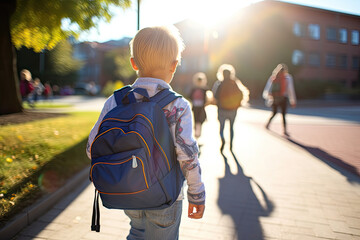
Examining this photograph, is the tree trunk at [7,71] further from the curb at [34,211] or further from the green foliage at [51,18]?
the curb at [34,211]

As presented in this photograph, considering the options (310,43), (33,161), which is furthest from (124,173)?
(310,43)

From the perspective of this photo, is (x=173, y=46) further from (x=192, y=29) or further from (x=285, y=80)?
(x=192, y=29)

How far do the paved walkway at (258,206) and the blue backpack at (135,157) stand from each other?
177 centimetres

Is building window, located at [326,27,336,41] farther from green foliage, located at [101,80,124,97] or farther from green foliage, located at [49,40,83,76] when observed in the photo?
green foliage, located at [49,40,83,76]

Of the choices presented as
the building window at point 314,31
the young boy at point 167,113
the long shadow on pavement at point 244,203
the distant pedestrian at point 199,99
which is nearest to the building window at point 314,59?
the building window at point 314,31

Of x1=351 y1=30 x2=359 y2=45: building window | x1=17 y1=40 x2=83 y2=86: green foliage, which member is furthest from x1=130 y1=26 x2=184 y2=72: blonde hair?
x1=351 y1=30 x2=359 y2=45: building window

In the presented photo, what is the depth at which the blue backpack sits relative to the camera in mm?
1529

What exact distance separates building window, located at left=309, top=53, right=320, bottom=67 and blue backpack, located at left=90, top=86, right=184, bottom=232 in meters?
42.7

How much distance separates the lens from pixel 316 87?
31.7m

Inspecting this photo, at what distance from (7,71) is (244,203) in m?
7.53

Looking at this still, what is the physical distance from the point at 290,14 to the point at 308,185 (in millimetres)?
37159

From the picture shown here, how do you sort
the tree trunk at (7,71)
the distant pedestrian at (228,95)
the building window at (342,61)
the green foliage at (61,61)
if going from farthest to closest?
the green foliage at (61,61) < the building window at (342,61) < the tree trunk at (7,71) < the distant pedestrian at (228,95)

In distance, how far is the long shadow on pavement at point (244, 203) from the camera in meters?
3.35

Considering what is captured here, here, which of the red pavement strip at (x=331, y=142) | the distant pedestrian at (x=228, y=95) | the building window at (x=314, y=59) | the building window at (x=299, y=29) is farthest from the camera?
the building window at (x=314, y=59)
